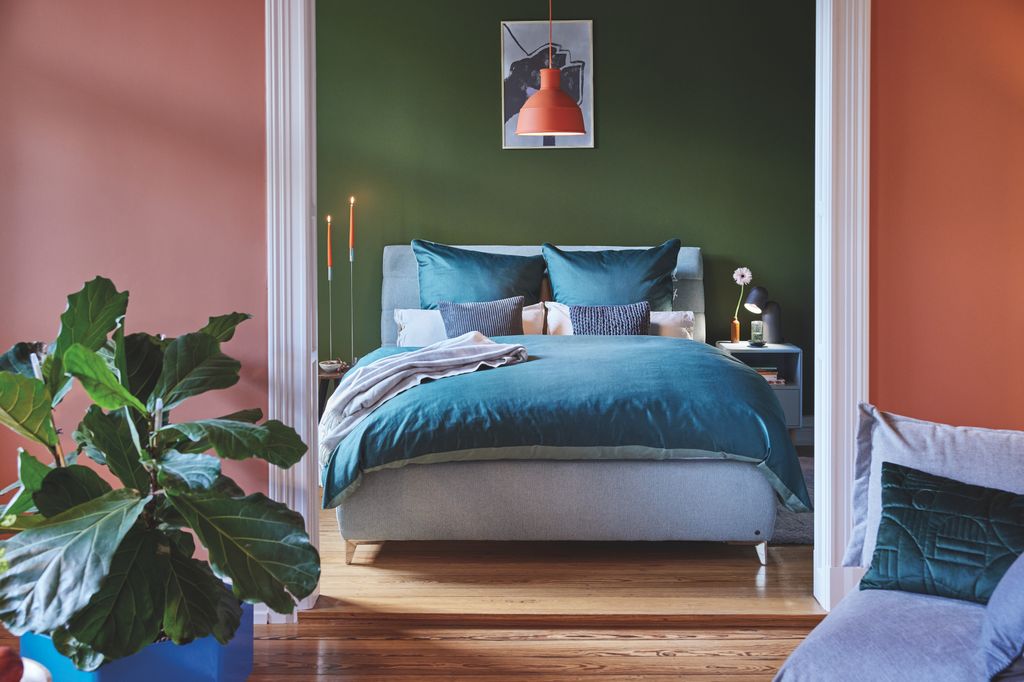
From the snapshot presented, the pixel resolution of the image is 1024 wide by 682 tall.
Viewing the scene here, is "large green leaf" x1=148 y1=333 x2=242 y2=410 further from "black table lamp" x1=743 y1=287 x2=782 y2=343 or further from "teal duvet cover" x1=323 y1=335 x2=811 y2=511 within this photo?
"black table lamp" x1=743 y1=287 x2=782 y2=343

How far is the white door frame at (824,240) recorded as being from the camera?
2998 millimetres

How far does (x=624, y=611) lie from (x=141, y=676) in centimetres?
145

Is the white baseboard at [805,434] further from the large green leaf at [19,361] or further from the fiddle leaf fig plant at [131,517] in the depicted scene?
the large green leaf at [19,361]

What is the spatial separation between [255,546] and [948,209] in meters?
2.33

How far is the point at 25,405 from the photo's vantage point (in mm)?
2215

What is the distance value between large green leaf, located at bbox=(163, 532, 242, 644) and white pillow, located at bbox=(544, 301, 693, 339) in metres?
3.34

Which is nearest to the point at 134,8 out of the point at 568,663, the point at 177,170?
the point at 177,170

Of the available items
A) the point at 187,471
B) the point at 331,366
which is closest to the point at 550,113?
the point at 331,366

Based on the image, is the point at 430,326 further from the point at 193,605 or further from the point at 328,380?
the point at 193,605

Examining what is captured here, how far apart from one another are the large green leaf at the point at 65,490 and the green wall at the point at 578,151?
3.66 meters

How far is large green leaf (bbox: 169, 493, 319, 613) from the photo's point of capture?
2.11m

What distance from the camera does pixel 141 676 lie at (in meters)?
2.36

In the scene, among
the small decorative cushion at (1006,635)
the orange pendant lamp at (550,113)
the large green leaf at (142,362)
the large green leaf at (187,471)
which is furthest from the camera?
the orange pendant lamp at (550,113)

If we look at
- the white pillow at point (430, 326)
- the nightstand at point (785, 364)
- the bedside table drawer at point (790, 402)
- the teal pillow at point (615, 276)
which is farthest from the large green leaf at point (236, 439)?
the bedside table drawer at point (790, 402)
